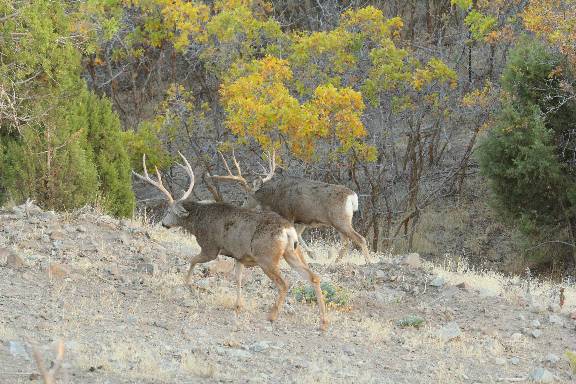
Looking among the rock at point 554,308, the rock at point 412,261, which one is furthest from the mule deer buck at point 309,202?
the rock at point 554,308

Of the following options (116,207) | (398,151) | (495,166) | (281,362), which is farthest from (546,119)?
(281,362)

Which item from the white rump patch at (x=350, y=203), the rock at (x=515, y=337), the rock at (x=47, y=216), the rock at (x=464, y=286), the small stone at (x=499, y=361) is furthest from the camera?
the white rump patch at (x=350, y=203)

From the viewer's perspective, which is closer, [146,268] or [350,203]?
[146,268]

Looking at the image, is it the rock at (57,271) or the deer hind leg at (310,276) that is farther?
the rock at (57,271)

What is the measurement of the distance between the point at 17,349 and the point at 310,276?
3.02 meters

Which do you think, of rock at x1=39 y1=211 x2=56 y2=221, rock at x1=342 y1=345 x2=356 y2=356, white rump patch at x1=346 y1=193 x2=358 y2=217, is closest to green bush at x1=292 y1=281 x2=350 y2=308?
rock at x1=342 y1=345 x2=356 y2=356

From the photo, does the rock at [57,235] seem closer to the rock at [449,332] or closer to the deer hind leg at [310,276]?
the deer hind leg at [310,276]

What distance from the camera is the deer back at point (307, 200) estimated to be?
1329 centimetres

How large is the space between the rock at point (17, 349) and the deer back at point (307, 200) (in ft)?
19.5

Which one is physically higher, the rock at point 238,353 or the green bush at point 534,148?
the rock at point 238,353

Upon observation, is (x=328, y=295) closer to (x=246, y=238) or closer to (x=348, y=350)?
(x=246, y=238)

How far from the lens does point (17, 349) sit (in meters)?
7.99

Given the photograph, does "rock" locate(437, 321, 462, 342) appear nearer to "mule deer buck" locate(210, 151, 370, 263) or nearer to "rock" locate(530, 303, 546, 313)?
"rock" locate(530, 303, 546, 313)

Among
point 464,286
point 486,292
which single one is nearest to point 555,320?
point 486,292
